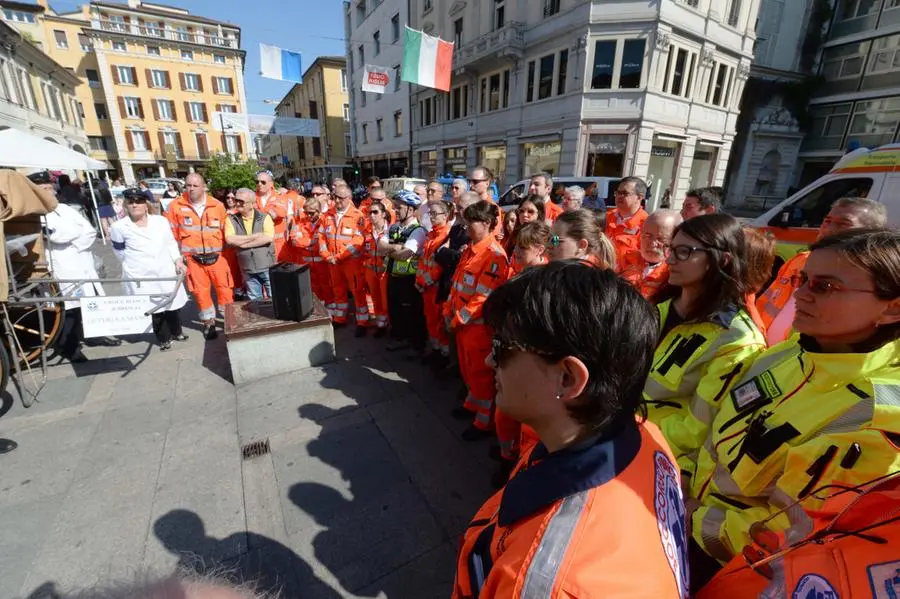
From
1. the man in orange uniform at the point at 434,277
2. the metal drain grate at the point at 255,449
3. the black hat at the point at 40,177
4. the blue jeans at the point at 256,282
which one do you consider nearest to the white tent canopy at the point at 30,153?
the black hat at the point at 40,177

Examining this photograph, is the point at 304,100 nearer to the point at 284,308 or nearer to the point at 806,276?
the point at 284,308

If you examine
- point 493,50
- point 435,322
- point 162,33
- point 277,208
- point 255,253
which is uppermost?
point 162,33

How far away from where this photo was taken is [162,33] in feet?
122

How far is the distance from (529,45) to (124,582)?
2039cm

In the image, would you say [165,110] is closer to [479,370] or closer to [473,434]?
[479,370]

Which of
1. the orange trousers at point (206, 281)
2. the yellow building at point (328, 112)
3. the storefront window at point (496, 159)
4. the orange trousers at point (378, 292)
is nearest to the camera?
the orange trousers at point (206, 281)

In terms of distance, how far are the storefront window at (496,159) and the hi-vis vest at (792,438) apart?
19006mm

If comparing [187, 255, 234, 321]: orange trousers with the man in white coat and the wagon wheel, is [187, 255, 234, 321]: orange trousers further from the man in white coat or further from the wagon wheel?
the wagon wheel

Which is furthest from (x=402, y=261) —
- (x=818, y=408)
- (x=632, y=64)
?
(x=632, y=64)

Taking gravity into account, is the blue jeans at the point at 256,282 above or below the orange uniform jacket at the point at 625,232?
below

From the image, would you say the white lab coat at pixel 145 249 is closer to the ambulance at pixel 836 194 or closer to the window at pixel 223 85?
the ambulance at pixel 836 194

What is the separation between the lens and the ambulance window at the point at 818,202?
5.34 m

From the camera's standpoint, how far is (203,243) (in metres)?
4.80

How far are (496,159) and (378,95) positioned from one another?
13.6m
